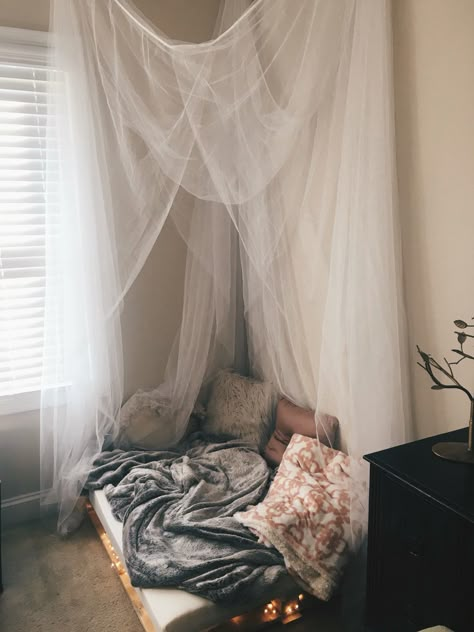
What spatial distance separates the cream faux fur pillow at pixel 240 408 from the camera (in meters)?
2.66

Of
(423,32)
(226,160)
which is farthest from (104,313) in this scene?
(423,32)

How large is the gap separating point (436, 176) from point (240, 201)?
0.73 metres

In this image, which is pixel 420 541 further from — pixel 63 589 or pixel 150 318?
pixel 150 318

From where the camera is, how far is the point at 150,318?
294cm

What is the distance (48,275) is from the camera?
2.43 metres

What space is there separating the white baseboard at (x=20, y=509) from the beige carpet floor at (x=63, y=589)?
0.07 meters

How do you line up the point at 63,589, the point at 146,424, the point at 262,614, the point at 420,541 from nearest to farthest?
the point at 420,541 → the point at 262,614 → the point at 63,589 → the point at 146,424

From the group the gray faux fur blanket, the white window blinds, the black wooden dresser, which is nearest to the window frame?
the white window blinds

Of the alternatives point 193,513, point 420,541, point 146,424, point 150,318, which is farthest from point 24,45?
point 420,541

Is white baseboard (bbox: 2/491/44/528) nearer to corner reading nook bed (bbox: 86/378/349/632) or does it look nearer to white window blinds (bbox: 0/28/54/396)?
corner reading nook bed (bbox: 86/378/349/632)

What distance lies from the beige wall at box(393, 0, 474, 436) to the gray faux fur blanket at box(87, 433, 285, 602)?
772mm

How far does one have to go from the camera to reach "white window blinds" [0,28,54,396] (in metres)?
2.46

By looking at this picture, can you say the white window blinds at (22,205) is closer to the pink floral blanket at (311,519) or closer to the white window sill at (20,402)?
the white window sill at (20,402)

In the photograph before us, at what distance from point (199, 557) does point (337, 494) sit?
22.1 inches
